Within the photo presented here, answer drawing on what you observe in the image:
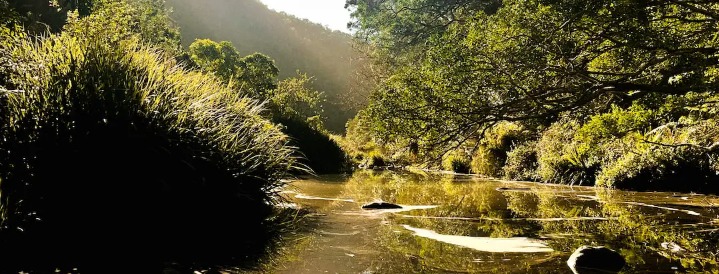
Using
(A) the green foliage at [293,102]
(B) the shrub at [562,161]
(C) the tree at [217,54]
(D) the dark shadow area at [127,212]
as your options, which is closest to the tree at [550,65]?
(D) the dark shadow area at [127,212]

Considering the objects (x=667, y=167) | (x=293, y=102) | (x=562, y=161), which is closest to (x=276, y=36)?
(x=293, y=102)

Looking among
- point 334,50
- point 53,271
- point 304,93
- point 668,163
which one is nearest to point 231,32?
point 334,50

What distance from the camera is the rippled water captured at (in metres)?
3.42

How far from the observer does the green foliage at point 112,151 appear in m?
3.69

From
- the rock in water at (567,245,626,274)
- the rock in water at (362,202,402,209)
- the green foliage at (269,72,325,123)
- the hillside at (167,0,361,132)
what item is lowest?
the rock in water at (567,245,626,274)

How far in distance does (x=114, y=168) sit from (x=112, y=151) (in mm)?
142

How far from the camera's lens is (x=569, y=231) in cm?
480

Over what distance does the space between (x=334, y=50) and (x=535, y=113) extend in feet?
209

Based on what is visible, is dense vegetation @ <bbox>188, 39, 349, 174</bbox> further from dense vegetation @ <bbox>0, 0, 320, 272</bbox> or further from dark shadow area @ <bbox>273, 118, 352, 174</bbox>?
dense vegetation @ <bbox>0, 0, 320, 272</bbox>

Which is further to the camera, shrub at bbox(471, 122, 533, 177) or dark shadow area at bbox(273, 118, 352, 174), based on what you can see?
dark shadow area at bbox(273, 118, 352, 174)

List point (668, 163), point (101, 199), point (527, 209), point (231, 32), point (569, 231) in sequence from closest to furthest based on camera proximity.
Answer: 1. point (101, 199)
2. point (569, 231)
3. point (527, 209)
4. point (668, 163)
5. point (231, 32)

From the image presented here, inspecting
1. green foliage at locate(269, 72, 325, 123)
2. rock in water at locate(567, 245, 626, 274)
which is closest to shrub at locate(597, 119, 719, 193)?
rock in water at locate(567, 245, 626, 274)

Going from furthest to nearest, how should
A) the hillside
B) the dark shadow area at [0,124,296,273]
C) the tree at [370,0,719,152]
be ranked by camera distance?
1. the hillside
2. the tree at [370,0,719,152]
3. the dark shadow area at [0,124,296,273]

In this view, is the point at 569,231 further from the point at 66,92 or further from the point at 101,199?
the point at 66,92
